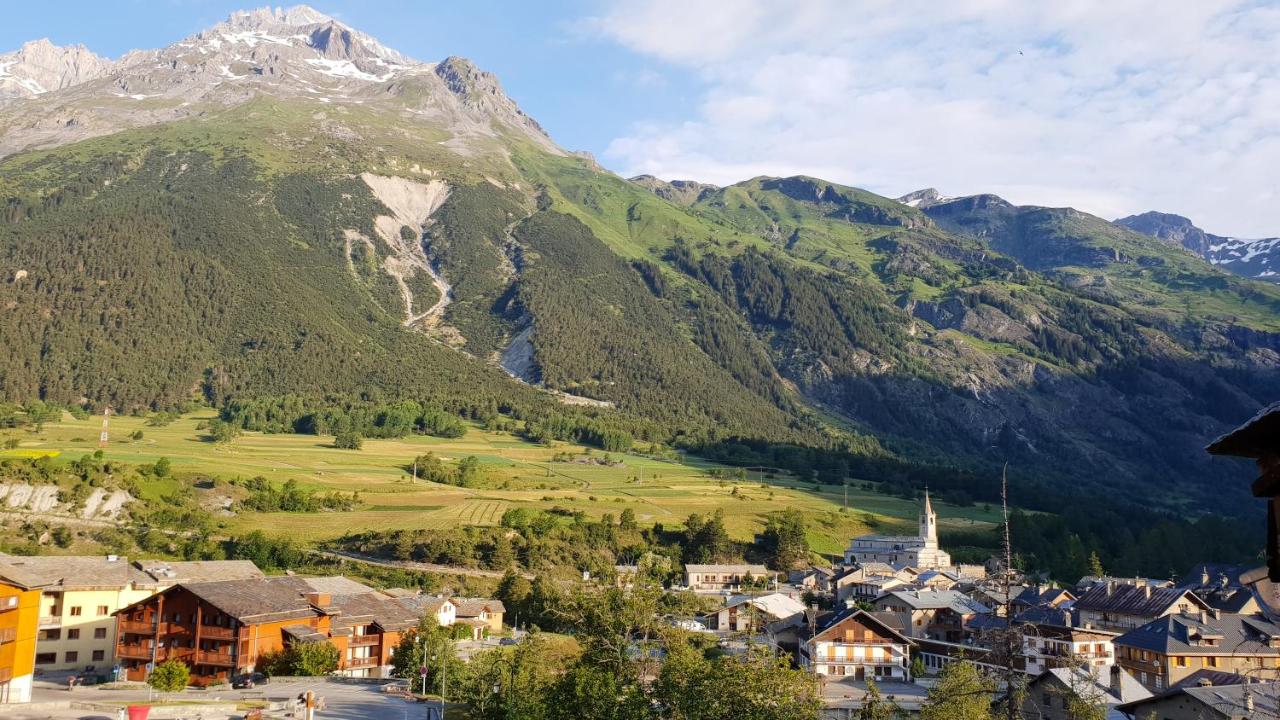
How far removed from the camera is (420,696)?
63.5 metres

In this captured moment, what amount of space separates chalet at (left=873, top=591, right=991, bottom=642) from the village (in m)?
0.18

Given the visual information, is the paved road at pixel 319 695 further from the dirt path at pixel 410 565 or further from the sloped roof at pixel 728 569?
the sloped roof at pixel 728 569

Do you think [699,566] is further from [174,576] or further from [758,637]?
[174,576]

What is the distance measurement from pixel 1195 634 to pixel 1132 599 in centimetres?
1609

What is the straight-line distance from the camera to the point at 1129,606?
8369cm

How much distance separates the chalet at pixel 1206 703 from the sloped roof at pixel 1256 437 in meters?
42.7

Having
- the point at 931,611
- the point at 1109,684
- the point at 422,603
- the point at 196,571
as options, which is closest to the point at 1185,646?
the point at 1109,684

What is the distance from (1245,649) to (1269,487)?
2592 inches

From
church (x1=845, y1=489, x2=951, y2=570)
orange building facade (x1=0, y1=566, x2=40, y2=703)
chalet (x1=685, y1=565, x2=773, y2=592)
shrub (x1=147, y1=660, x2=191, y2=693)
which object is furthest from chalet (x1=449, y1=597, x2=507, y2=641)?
church (x1=845, y1=489, x2=951, y2=570)

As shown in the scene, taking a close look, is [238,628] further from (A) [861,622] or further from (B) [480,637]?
(A) [861,622]

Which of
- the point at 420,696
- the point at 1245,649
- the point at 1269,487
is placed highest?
the point at 1269,487

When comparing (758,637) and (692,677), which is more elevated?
(692,677)

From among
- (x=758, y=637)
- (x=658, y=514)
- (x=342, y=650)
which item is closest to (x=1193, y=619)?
(x=758, y=637)

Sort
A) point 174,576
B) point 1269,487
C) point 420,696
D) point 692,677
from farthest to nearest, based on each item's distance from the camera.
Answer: point 174,576 → point 420,696 → point 692,677 → point 1269,487
